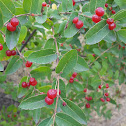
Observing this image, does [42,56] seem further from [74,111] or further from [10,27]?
[74,111]

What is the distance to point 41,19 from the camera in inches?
43.1

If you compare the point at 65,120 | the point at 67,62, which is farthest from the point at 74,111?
the point at 67,62

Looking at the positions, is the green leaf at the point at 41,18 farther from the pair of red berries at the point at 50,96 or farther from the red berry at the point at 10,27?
the pair of red berries at the point at 50,96

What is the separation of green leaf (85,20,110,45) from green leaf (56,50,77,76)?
119mm

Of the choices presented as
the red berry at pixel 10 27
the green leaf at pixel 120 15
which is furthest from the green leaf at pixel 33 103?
the green leaf at pixel 120 15

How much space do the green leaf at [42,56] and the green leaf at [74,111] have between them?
320 mm

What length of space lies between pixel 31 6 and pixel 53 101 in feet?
2.04

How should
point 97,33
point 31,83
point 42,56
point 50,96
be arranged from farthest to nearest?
1. point 31,83
2. point 42,56
3. point 97,33
4. point 50,96

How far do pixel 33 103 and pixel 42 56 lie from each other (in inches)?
12.7

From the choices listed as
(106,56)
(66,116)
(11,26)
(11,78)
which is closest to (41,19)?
(11,26)

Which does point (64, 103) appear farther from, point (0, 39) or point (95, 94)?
point (95, 94)

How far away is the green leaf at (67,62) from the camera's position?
3.03ft

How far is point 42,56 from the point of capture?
3.47ft

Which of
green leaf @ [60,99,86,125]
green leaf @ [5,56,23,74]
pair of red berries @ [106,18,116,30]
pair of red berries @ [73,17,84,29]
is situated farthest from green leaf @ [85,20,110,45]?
green leaf @ [5,56,23,74]
